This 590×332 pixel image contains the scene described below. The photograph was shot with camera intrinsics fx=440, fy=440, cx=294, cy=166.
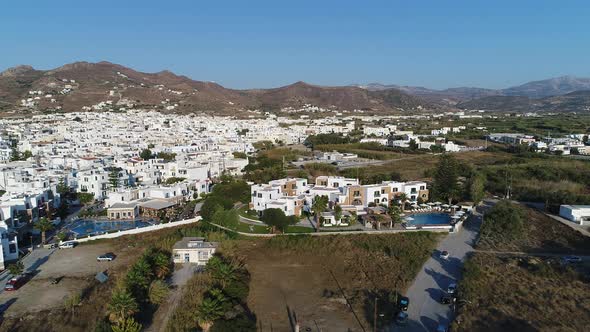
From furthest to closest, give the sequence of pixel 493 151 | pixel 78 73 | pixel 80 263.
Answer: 1. pixel 78 73
2. pixel 493 151
3. pixel 80 263

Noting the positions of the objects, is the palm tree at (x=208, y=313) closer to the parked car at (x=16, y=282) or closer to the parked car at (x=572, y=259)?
the parked car at (x=16, y=282)

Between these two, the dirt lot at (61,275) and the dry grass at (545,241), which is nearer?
the dirt lot at (61,275)

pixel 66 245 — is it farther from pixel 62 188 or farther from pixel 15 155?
pixel 15 155

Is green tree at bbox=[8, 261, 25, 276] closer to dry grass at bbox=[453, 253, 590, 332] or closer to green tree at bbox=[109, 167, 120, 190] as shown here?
green tree at bbox=[109, 167, 120, 190]

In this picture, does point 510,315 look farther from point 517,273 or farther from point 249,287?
A: point 249,287

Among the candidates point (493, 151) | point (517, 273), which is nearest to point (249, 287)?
point (517, 273)

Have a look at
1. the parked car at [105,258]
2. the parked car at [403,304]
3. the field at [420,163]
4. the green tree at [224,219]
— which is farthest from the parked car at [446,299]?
the field at [420,163]

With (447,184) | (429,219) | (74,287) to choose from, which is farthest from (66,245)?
(447,184)
